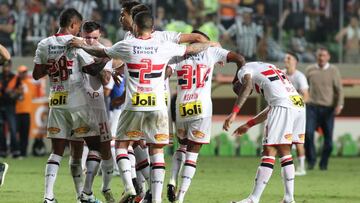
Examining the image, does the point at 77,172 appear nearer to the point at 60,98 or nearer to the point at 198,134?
the point at 60,98

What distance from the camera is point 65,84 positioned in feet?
47.3

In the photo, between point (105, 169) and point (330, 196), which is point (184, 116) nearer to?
point (105, 169)

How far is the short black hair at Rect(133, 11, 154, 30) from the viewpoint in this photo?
45.2ft

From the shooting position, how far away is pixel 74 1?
3027 centimetres

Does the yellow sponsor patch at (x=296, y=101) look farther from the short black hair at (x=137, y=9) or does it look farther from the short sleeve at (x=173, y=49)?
the short black hair at (x=137, y=9)

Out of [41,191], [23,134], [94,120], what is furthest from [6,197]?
[23,134]

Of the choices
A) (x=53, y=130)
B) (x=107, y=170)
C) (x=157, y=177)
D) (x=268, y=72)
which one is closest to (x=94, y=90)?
(x=53, y=130)

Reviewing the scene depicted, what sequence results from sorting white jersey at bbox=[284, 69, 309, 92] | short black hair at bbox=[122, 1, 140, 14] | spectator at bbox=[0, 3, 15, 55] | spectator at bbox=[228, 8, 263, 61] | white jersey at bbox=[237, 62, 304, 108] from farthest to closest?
spectator at bbox=[228, 8, 263, 61] → spectator at bbox=[0, 3, 15, 55] → white jersey at bbox=[284, 69, 309, 92] → white jersey at bbox=[237, 62, 304, 108] → short black hair at bbox=[122, 1, 140, 14]

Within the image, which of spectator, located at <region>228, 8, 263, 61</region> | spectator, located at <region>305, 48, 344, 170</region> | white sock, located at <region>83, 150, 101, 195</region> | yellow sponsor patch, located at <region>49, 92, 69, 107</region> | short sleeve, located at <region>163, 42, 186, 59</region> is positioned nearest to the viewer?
short sleeve, located at <region>163, 42, 186, 59</region>

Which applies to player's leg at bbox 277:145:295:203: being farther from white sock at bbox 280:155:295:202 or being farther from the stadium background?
the stadium background

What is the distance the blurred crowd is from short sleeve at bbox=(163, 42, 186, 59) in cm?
1533

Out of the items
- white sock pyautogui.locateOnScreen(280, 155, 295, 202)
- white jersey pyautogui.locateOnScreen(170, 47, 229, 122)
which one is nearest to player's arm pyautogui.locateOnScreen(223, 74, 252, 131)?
white jersey pyautogui.locateOnScreen(170, 47, 229, 122)

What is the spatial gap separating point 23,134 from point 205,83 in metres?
12.9

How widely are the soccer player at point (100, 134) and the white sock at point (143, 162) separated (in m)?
0.61
